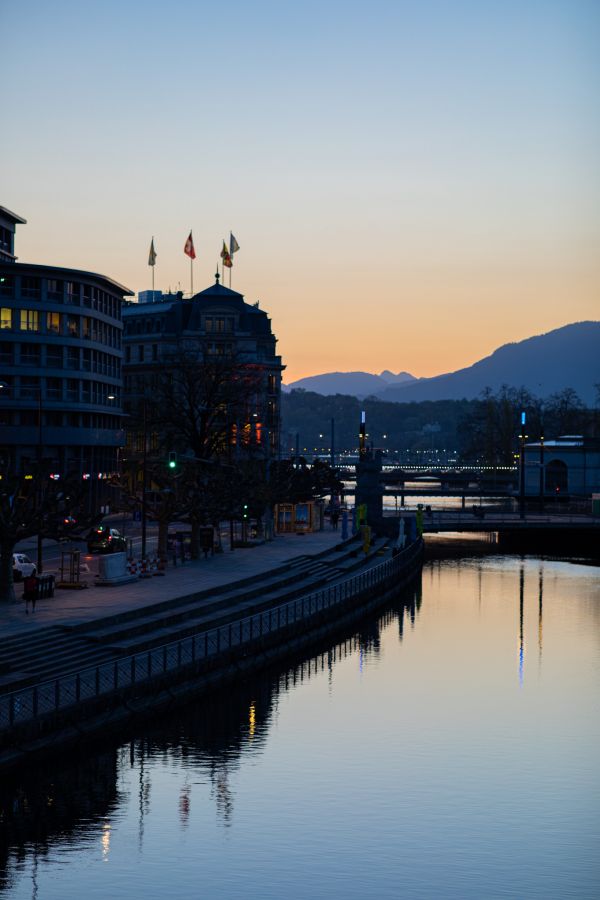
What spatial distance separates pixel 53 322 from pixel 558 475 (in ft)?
298

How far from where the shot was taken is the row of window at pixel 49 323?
116 metres

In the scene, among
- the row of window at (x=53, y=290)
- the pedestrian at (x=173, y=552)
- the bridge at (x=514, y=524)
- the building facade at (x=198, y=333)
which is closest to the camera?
the pedestrian at (x=173, y=552)

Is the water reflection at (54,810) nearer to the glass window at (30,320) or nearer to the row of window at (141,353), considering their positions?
the glass window at (30,320)

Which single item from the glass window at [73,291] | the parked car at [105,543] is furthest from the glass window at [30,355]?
the parked car at [105,543]

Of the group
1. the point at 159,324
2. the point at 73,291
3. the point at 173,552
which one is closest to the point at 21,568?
the point at 173,552

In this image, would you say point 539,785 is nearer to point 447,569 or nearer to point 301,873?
point 301,873

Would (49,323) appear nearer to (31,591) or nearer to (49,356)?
(49,356)

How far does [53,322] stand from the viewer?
11919 cm

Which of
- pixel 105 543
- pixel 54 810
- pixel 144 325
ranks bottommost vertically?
pixel 54 810

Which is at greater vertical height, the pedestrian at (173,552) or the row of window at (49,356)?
the row of window at (49,356)

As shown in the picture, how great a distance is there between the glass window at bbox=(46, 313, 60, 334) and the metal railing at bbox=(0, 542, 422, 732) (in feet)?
188

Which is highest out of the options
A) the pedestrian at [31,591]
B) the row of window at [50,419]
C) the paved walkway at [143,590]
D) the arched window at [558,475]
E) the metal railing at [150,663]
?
the row of window at [50,419]

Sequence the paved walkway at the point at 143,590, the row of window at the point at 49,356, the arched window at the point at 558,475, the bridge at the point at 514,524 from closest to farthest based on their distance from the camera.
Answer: the paved walkway at the point at 143,590, the row of window at the point at 49,356, the bridge at the point at 514,524, the arched window at the point at 558,475


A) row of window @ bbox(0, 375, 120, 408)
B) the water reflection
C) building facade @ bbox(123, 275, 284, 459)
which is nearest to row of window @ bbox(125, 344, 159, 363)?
building facade @ bbox(123, 275, 284, 459)
